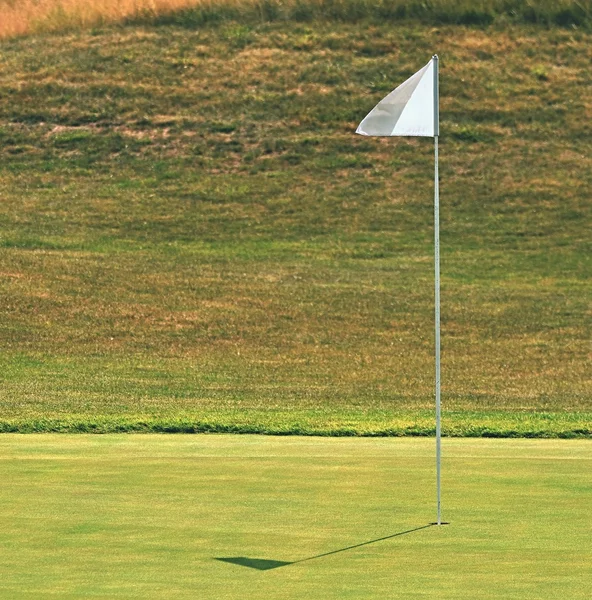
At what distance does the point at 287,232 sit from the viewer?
115 feet

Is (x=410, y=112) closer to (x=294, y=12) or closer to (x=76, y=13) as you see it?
(x=294, y=12)

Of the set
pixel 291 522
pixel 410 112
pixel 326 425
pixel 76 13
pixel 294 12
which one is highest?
pixel 76 13

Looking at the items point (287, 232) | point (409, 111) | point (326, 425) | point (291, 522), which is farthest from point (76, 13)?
point (291, 522)

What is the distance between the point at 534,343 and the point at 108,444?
1417 centimetres

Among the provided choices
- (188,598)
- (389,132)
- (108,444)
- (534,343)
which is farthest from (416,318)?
(188,598)

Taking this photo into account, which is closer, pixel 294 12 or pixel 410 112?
pixel 410 112

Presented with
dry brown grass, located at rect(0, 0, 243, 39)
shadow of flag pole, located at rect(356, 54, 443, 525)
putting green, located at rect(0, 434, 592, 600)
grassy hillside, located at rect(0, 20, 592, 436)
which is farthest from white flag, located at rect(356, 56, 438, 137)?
dry brown grass, located at rect(0, 0, 243, 39)

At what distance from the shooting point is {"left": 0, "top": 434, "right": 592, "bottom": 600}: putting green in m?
7.25

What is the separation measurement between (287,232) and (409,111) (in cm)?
2533

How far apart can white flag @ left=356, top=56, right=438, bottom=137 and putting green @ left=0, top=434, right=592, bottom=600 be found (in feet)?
8.09

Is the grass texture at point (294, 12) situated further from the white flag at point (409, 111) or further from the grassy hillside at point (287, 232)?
the white flag at point (409, 111)

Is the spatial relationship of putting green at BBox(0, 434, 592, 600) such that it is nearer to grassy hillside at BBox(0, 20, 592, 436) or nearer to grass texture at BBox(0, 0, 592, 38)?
grassy hillside at BBox(0, 20, 592, 436)

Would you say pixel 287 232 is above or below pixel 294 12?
below

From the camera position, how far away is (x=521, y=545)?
320 inches
